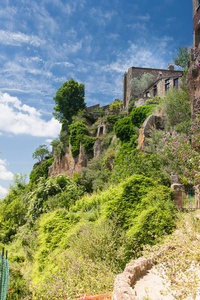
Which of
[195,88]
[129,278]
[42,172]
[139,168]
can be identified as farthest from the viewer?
[42,172]

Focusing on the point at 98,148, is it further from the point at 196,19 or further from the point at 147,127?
the point at 196,19

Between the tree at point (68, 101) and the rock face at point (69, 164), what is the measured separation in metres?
6.38

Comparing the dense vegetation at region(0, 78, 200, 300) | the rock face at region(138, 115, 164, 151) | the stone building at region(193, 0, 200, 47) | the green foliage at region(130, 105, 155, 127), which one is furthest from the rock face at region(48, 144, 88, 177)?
the stone building at region(193, 0, 200, 47)

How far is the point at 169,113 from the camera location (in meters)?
17.3

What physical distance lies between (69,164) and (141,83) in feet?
53.0

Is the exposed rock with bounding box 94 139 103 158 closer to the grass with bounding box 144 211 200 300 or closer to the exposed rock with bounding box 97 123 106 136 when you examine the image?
the exposed rock with bounding box 97 123 106 136

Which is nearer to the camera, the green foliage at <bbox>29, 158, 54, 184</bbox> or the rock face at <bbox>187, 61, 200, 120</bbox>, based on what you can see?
the rock face at <bbox>187, 61, 200, 120</bbox>

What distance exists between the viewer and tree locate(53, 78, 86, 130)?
37.3 metres

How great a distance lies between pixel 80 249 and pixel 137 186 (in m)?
2.57

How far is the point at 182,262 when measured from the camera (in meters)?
3.24

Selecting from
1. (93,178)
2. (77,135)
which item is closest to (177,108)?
(93,178)

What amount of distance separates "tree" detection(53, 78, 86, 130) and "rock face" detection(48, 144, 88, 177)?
6.38m

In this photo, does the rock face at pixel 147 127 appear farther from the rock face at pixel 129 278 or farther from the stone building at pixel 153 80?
the rock face at pixel 129 278

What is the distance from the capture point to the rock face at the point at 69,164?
1058 inches
